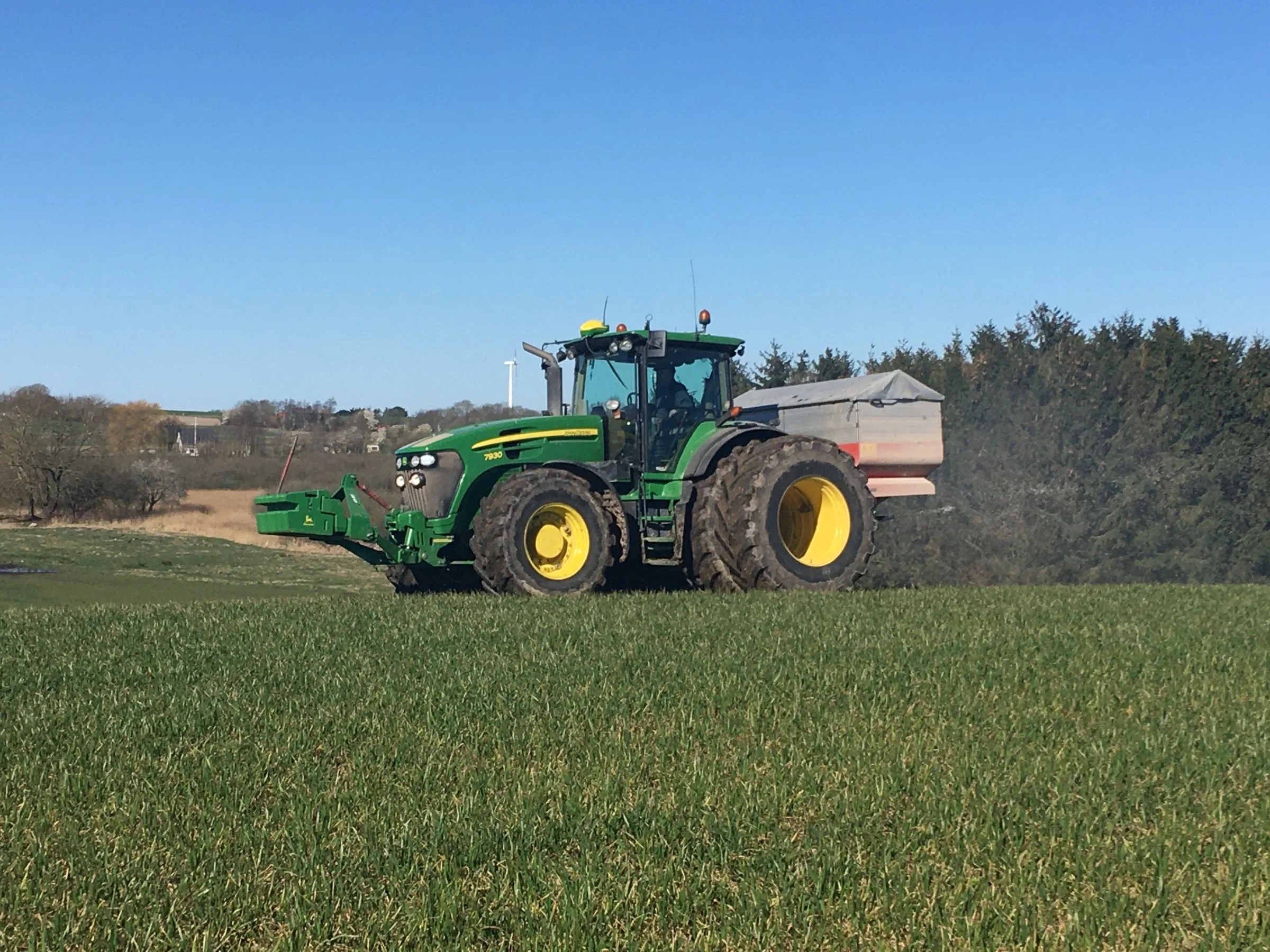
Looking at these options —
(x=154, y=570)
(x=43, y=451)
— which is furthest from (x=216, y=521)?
(x=154, y=570)

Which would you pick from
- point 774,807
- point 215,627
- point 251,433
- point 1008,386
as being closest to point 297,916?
point 774,807

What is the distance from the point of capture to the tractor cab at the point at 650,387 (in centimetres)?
1282

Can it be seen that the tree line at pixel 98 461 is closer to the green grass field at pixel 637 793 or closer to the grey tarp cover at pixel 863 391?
the grey tarp cover at pixel 863 391

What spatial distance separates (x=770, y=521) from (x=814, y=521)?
1.11 m

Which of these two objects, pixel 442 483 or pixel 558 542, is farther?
pixel 442 483

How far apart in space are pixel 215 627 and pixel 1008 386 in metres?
26.7

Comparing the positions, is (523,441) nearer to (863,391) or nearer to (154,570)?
(863,391)

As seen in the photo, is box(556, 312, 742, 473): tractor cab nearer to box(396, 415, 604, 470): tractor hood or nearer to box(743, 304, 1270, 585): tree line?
box(396, 415, 604, 470): tractor hood

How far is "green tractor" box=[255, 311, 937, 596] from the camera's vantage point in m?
11.9

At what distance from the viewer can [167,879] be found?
12.5 ft

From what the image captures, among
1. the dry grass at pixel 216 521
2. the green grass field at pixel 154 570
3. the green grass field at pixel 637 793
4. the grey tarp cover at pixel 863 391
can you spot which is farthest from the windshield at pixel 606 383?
the dry grass at pixel 216 521

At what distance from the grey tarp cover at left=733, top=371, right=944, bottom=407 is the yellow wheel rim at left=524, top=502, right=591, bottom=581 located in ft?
8.21

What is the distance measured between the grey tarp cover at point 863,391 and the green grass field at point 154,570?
11.6 metres

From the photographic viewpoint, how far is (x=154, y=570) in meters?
30.8
